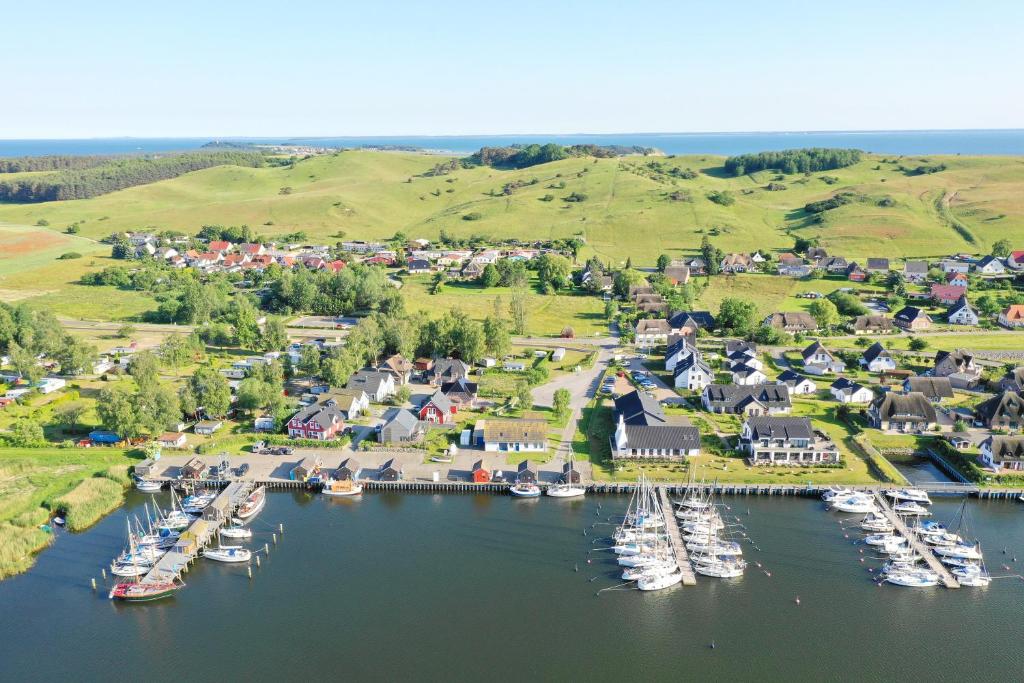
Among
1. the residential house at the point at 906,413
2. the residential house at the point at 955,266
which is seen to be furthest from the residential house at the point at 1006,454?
the residential house at the point at 955,266

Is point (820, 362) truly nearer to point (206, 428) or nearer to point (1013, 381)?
point (1013, 381)

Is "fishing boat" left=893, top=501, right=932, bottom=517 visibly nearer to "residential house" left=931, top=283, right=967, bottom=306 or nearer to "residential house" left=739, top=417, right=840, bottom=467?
"residential house" left=739, top=417, right=840, bottom=467

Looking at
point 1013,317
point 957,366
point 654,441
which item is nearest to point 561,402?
point 654,441

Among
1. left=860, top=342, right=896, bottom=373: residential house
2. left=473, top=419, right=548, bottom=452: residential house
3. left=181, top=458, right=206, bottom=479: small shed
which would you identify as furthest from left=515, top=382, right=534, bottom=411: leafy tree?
left=860, top=342, right=896, bottom=373: residential house

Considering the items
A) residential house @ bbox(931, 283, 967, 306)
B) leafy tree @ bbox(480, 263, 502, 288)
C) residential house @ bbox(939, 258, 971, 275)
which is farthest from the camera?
residential house @ bbox(939, 258, 971, 275)

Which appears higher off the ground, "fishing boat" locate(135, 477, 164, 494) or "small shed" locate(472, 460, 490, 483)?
"small shed" locate(472, 460, 490, 483)

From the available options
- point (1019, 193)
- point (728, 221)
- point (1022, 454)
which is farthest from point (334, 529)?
point (1019, 193)
